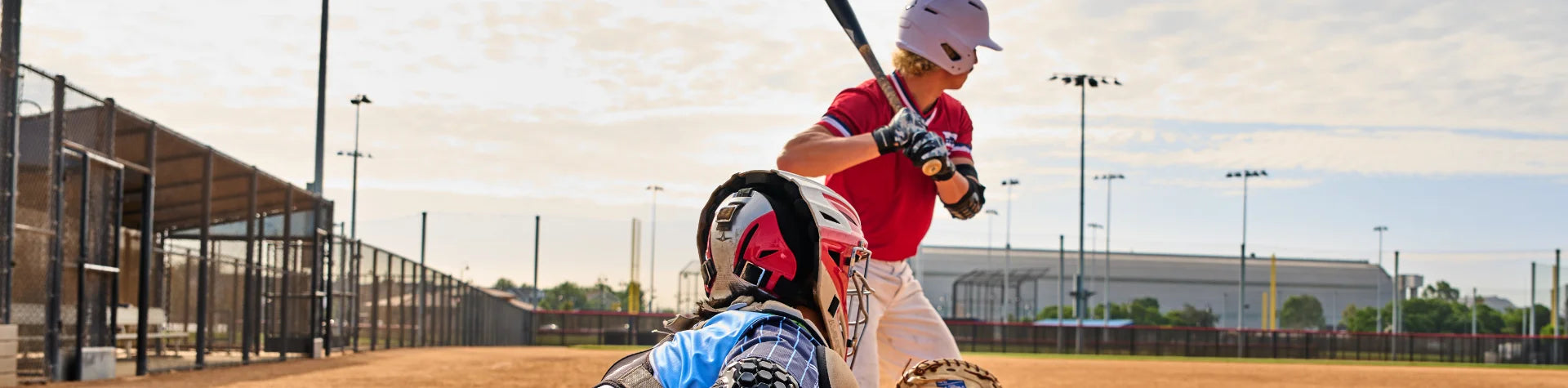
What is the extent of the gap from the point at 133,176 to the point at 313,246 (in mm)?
8892

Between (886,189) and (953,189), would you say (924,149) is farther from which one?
(886,189)

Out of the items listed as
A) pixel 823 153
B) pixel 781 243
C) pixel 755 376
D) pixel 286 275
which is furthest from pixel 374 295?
pixel 755 376

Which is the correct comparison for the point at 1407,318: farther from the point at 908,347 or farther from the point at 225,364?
the point at 908,347

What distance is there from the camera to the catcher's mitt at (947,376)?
2428mm

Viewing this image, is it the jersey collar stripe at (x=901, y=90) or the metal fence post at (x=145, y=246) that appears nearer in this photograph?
the jersey collar stripe at (x=901, y=90)

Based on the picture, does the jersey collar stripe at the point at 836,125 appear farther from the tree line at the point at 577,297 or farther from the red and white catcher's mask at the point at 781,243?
the tree line at the point at 577,297

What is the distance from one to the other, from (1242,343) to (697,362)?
5670 centimetres

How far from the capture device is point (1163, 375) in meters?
25.3

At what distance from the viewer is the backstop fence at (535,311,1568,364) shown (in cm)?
5300

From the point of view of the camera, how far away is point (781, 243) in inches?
82.0

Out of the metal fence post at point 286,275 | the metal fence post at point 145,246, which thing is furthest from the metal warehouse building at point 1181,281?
the metal fence post at point 145,246

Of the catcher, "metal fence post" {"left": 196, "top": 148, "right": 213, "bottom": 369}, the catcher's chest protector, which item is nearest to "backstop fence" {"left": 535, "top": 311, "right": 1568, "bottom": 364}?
"metal fence post" {"left": 196, "top": 148, "right": 213, "bottom": 369}

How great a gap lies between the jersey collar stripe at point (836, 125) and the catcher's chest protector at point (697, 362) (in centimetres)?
222

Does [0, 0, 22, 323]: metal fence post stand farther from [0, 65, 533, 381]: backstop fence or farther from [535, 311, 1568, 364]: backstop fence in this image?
[535, 311, 1568, 364]: backstop fence
